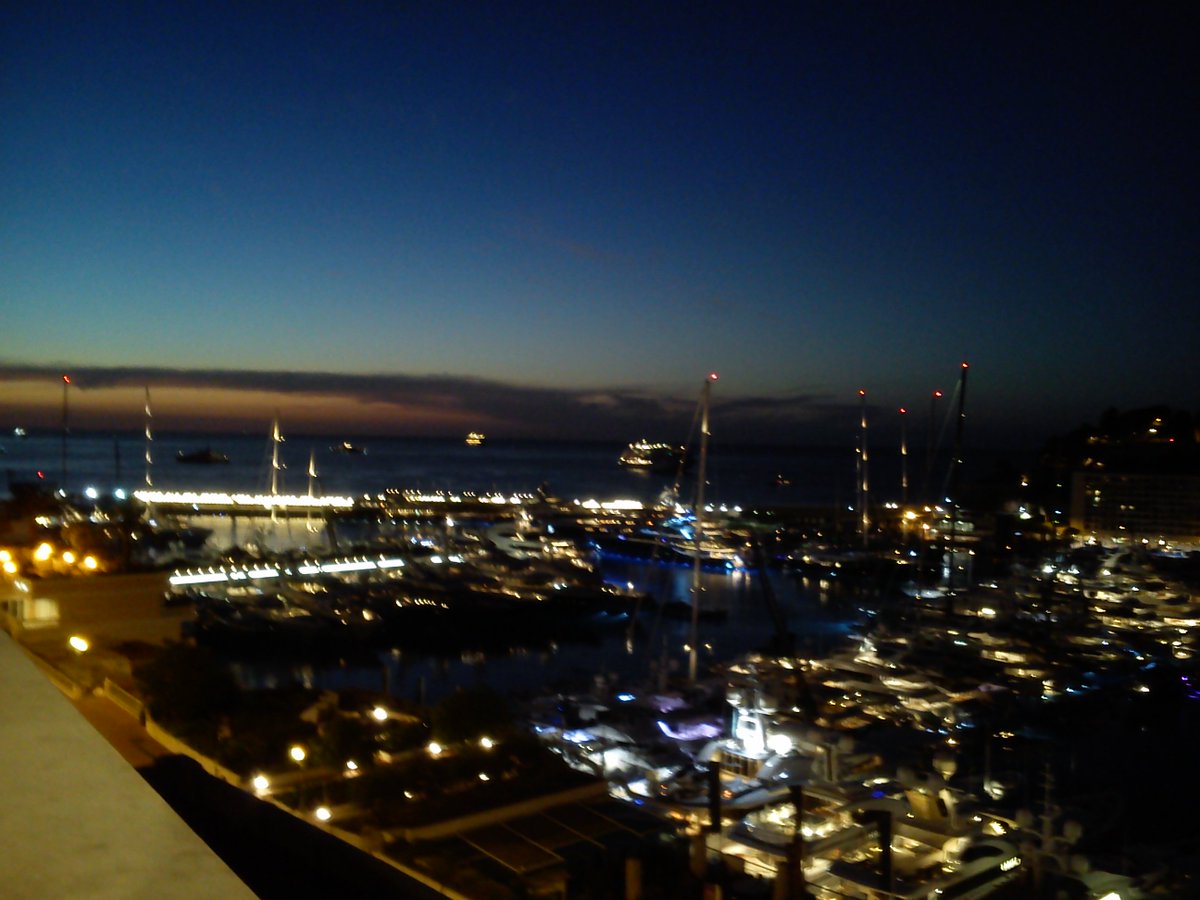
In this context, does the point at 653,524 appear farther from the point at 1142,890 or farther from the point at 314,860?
the point at 314,860

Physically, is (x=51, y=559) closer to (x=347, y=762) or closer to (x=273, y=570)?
(x=347, y=762)

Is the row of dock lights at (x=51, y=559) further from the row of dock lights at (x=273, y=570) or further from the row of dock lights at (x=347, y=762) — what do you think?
the row of dock lights at (x=273, y=570)

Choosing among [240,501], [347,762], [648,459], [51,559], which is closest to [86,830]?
[347,762]

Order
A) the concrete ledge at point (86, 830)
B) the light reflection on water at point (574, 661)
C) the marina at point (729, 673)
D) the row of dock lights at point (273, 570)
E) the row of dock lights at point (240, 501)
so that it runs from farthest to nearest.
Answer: the row of dock lights at point (240, 501), the row of dock lights at point (273, 570), the light reflection on water at point (574, 661), the marina at point (729, 673), the concrete ledge at point (86, 830)

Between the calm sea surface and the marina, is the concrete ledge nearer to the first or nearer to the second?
the marina

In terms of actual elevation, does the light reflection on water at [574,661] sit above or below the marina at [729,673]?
below

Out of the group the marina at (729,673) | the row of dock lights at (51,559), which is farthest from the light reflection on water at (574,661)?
the row of dock lights at (51,559)

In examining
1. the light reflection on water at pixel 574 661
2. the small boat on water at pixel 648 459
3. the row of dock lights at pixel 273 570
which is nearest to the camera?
the light reflection on water at pixel 574 661

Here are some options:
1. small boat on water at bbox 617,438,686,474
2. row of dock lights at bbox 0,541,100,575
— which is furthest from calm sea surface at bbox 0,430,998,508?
row of dock lights at bbox 0,541,100,575

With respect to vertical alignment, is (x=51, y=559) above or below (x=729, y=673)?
above

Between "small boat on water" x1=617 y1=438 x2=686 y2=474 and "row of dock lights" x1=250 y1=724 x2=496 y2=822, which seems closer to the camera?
"row of dock lights" x1=250 y1=724 x2=496 y2=822

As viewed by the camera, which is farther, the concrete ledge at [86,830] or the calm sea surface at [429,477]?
the calm sea surface at [429,477]

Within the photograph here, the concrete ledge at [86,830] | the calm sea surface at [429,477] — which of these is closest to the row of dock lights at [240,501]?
the calm sea surface at [429,477]
